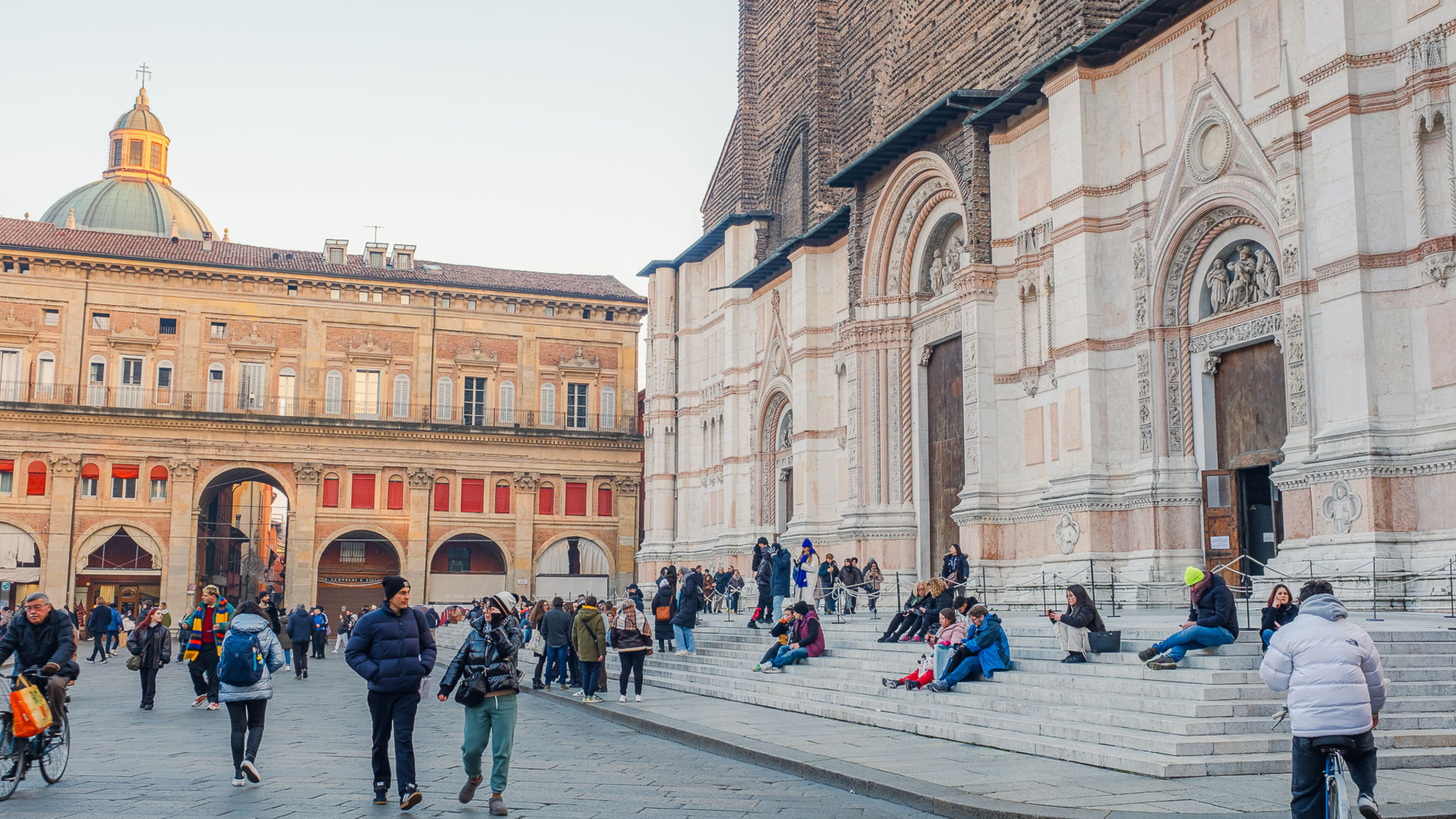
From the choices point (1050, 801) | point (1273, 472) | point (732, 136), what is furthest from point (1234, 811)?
point (732, 136)

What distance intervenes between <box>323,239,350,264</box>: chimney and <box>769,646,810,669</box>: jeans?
4174 centimetres

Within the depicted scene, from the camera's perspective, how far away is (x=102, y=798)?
9531 millimetres

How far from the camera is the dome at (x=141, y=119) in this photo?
73688mm

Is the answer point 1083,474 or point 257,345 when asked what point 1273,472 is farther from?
point 257,345

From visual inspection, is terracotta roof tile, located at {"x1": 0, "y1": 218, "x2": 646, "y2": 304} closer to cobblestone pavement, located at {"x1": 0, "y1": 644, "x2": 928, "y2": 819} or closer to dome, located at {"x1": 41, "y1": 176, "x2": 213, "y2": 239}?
dome, located at {"x1": 41, "y1": 176, "x2": 213, "y2": 239}

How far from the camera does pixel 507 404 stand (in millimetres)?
55312

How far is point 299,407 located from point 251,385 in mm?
2012

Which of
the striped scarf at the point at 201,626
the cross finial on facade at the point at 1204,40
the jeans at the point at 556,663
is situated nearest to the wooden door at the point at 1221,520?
the cross finial on facade at the point at 1204,40

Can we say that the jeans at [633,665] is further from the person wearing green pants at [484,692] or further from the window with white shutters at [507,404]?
the window with white shutters at [507,404]

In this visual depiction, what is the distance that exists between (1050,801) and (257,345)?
48032 mm

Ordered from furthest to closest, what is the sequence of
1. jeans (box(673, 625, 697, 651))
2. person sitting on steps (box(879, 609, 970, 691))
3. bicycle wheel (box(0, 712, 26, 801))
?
jeans (box(673, 625, 697, 651)) < person sitting on steps (box(879, 609, 970, 691)) < bicycle wheel (box(0, 712, 26, 801))

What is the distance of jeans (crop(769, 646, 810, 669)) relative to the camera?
1852 centimetres

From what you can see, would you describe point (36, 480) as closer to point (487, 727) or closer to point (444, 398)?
point (444, 398)

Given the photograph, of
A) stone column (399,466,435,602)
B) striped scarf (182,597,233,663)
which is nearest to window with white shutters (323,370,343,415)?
stone column (399,466,435,602)
